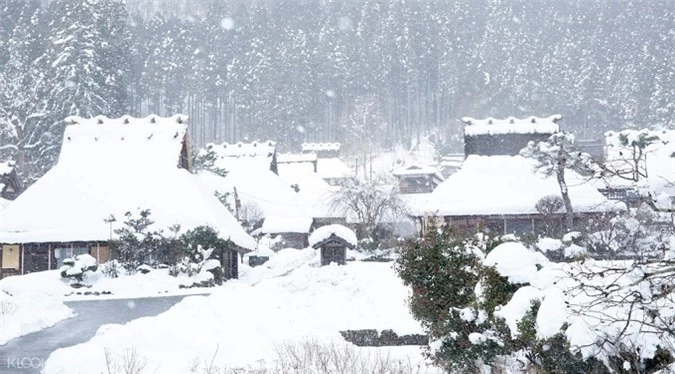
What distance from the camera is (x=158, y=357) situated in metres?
11.2

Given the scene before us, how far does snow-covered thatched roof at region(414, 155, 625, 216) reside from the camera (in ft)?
117

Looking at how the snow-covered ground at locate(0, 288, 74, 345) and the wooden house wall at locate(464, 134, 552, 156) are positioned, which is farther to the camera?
the wooden house wall at locate(464, 134, 552, 156)

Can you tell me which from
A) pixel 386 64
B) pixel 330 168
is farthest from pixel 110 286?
pixel 386 64

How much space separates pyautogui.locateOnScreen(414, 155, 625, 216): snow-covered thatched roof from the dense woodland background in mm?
33322

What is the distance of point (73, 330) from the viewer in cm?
1692

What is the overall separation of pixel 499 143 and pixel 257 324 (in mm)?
29430

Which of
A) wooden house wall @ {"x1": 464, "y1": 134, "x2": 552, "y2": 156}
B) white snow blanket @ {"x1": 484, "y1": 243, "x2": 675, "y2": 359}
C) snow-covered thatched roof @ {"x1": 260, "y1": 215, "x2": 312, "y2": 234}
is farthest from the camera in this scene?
snow-covered thatched roof @ {"x1": 260, "y1": 215, "x2": 312, "y2": 234}

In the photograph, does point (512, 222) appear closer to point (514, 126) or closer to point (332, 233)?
point (514, 126)

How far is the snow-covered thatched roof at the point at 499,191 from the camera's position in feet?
117

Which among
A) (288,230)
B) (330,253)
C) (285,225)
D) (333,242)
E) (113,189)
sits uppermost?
(113,189)

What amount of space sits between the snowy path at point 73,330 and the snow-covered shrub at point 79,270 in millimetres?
3551

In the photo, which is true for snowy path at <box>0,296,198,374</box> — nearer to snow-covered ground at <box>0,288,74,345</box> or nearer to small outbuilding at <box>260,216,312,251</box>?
snow-covered ground at <box>0,288,74,345</box>

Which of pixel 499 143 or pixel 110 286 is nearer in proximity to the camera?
pixel 110 286

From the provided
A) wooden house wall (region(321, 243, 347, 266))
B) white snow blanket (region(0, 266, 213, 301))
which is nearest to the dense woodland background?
wooden house wall (region(321, 243, 347, 266))
